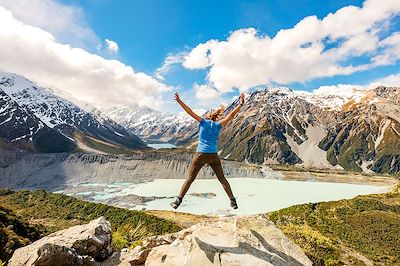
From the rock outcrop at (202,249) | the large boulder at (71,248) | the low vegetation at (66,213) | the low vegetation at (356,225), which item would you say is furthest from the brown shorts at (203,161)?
the low vegetation at (66,213)

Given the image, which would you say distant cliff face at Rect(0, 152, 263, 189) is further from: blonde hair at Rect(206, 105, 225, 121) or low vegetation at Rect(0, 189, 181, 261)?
blonde hair at Rect(206, 105, 225, 121)

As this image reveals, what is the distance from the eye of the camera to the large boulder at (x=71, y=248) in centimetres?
1255

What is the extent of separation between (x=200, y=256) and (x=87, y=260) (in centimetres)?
578

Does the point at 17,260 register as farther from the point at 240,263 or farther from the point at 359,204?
the point at 359,204

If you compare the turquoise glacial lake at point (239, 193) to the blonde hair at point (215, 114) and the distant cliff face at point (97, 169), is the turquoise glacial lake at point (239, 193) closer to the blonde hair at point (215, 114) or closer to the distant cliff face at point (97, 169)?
the distant cliff face at point (97, 169)

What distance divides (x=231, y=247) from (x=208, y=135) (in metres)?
3.76

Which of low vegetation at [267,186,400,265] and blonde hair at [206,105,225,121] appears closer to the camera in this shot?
blonde hair at [206,105,225,121]

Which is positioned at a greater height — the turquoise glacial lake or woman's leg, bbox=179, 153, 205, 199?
woman's leg, bbox=179, 153, 205, 199

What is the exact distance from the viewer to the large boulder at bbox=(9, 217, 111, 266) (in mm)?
12555

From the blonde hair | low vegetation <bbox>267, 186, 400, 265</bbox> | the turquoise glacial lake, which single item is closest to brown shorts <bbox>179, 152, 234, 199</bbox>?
the blonde hair

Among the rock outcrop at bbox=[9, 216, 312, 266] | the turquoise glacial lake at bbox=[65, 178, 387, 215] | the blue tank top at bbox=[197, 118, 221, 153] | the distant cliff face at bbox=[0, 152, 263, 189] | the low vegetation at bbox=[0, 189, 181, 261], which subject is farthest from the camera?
the distant cliff face at bbox=[0, 152, 263, 189]

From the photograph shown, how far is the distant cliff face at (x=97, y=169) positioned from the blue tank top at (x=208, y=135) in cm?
14748

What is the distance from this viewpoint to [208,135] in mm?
11961

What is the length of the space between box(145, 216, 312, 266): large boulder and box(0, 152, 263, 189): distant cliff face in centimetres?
14684
